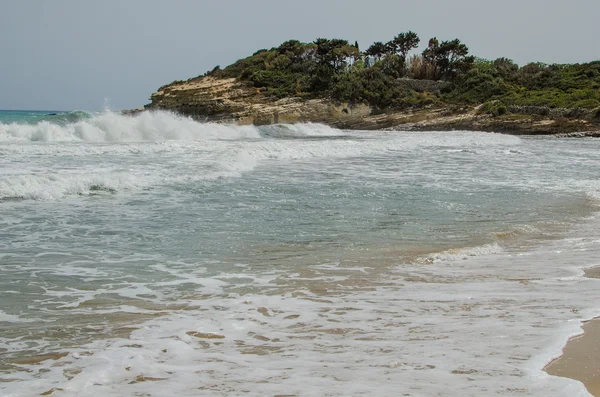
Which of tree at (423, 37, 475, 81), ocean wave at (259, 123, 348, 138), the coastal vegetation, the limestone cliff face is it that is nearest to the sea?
ocean wave at (259, 123, 348, 138)

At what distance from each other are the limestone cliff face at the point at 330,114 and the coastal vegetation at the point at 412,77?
3.27ft

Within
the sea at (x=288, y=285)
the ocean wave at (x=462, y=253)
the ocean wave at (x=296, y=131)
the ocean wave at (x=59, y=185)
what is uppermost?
the ocean wave at (x=296, y=131)

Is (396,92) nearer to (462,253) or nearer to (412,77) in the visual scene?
(412,77)

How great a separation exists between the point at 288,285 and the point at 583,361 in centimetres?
298

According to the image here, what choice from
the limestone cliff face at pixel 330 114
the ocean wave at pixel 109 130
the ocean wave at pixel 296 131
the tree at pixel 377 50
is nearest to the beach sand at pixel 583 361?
the ocean wave at pixel 109 130

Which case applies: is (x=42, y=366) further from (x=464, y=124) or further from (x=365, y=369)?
(x=464, y=124)

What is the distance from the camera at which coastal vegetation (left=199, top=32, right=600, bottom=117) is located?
1865 inches

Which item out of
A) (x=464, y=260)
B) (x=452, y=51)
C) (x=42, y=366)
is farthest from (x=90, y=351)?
(x=452, y=51)

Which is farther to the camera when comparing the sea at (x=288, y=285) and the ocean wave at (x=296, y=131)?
the ocean wave at (x=296, y=131)

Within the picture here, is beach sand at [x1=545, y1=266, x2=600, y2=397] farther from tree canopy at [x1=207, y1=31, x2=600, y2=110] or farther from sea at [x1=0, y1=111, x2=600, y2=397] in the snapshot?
tree canopy at [x1=207, y1=31, x2=600, y2=110]

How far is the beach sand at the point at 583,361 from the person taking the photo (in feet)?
10.2

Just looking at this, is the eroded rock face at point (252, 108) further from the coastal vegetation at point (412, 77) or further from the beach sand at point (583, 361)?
the beach sand at point (583, 361)

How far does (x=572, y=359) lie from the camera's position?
11.2 ft

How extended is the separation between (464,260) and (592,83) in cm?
4859
